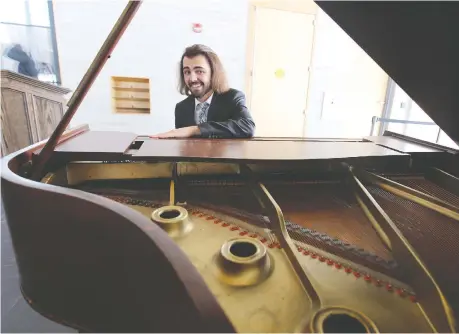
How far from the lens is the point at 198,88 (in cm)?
238

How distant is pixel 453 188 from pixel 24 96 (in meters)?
3.63

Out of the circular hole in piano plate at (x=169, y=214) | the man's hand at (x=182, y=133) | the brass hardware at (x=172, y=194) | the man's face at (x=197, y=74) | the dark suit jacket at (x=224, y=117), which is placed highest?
the man's face at (x=197, y=74)

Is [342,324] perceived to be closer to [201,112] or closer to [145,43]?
[201,112]

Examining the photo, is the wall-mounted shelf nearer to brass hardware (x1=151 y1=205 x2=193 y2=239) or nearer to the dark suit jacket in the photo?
the dark suit jacket

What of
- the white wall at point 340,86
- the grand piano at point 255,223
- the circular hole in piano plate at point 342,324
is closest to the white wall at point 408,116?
the white wall at point 340,86

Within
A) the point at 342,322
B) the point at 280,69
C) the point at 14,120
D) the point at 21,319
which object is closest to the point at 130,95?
the point at 14,120

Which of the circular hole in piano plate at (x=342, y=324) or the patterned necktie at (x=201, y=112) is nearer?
the circular hole in piano plate at (x=342, y=324)

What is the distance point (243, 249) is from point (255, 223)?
9.2 inches

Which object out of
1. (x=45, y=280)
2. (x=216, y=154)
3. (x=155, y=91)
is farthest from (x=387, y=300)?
(x=155, y=91)

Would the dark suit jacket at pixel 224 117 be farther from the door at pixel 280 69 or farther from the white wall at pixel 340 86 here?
the white wall at pixel 340 86

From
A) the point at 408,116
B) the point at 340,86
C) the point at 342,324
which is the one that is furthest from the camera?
the point at 408,116

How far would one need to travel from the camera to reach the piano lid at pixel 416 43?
28.7 inches

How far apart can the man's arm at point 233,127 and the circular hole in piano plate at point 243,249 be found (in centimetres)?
103

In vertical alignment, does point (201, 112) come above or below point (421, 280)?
above
